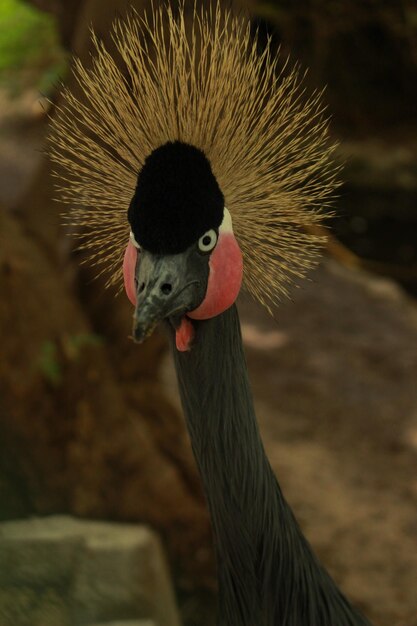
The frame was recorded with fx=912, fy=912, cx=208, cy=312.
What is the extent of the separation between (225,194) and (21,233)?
4.67ft

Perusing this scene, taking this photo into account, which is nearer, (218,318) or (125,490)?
(218,318)

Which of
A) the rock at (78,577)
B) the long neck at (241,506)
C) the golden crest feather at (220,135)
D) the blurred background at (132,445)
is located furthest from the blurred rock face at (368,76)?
the long neck at (241,506)

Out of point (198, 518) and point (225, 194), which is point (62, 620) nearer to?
point (198, 518)

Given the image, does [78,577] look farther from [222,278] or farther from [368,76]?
[368,76]

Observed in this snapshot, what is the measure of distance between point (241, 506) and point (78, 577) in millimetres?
929

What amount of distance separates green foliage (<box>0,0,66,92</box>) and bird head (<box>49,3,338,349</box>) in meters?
3.27

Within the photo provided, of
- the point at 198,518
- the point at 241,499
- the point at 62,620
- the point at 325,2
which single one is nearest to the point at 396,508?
the point at 198,518

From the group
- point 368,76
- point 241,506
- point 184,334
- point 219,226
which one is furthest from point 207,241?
point 368,76

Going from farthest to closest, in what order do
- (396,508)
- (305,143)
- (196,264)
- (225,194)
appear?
(396,508) < (305,143) < (225,194) < (196,264)

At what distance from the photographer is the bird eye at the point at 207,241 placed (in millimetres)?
1141

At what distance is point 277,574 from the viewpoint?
1.37 meters

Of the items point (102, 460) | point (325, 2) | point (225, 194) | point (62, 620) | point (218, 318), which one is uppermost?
point (325, 2)

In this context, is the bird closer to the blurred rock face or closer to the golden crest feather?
the golden crest feather

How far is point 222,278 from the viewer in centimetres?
116
